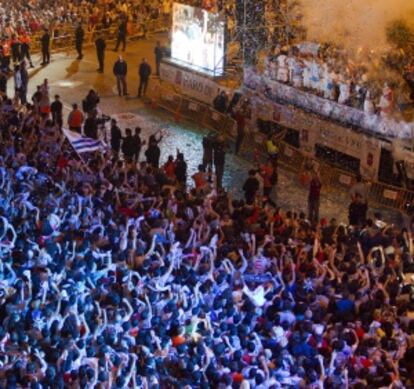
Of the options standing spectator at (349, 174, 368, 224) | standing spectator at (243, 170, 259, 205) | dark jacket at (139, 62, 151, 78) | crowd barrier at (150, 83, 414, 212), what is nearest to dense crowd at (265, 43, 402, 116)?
crowd barrier at (150, 83, 414, 212)

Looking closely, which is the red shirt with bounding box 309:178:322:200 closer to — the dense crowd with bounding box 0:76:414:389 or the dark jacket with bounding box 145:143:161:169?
the dense crowd with bounding box 0:76:414:389

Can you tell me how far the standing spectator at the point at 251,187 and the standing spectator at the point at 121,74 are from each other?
26.0ft

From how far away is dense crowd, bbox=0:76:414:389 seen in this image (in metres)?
9.72

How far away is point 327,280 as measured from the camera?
38.0 ft

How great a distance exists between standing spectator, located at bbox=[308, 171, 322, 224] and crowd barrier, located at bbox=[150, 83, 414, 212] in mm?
762

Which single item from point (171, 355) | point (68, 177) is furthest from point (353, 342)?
point (68, 177)

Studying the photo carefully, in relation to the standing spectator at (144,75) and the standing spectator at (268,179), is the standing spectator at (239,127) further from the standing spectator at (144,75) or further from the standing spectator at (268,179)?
the standing spectator at (144,75)

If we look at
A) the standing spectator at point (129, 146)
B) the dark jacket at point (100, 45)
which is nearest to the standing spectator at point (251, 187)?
the standing spectator at point (129, 146)

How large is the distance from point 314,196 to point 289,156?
2932 mm

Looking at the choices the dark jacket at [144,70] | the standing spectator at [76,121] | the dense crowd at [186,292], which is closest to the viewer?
the dense crowd at [186,292]

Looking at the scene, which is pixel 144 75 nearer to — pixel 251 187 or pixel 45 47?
pixel 45 47

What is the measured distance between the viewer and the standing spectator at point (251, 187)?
15.8m

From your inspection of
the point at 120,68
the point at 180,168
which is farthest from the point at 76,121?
the point at 120,68

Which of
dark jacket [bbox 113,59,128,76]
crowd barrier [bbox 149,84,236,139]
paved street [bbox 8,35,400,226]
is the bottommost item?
paved street [bbox 8,35,400,226]
